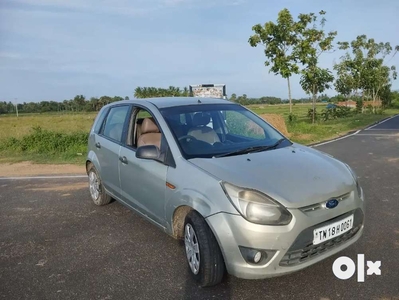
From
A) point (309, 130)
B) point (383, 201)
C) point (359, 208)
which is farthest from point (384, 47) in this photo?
point (359, 208)

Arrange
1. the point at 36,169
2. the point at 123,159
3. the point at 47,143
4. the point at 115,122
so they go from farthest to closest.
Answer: the point at 47,143 < the point at 36,169 < the point at 115,122 < the point at 123,159

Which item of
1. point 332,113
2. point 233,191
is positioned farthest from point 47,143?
point 332,113

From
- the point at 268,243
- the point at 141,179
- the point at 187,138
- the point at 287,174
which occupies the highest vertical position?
the point at 187,138

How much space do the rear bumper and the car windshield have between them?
882mm

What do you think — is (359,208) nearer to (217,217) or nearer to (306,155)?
(306,155)

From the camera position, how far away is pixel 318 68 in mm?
19328

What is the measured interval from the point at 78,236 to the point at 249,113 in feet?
8.59

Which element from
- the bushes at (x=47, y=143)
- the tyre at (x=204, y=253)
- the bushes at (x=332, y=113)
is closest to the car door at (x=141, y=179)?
the tyre at (x=204, y=253)

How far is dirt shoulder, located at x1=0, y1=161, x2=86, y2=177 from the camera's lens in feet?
28.2

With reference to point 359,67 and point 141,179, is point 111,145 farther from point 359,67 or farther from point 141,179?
point 359,67

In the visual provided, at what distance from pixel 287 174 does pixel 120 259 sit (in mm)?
1929

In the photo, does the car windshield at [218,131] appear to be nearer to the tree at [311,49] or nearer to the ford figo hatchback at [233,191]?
the ford figo hatchback at [233,191]

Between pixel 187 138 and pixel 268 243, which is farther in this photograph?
pixel 187 138

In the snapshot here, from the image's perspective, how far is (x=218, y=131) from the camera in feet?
13.7
